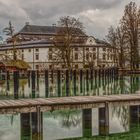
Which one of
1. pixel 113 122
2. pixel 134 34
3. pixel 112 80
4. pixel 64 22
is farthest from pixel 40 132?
pixel 64 22

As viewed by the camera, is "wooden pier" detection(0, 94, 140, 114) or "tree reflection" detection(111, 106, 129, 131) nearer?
"wooden pier" detection(0, 94, 140, 114)

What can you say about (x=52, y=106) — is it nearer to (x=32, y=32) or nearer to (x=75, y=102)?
(x=75, y=102)

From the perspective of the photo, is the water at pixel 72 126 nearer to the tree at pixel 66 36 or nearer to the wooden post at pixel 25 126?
the wooden post at pixel 25 126

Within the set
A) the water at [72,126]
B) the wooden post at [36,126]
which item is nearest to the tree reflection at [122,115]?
the water at [72,126]

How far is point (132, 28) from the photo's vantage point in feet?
222

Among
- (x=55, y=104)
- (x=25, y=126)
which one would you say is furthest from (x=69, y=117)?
(x=55, y=104)

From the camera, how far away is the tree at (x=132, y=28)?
6594cm

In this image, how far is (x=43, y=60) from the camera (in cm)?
11556

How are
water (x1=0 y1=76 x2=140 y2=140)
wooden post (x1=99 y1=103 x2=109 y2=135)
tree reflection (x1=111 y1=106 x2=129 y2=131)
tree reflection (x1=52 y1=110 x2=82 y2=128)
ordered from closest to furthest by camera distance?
Answer: water (x1=0 y1=76 x2=140 y2=140)
wooden post (x1=99 y1=103 x2=109 y2=135)
tree reflection (x1=111 y1=106 x2=129 y2=131)
tree reflection (x1=52 y1=110 x2=82 y2=128)

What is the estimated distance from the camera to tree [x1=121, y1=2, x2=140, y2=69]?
6594cm

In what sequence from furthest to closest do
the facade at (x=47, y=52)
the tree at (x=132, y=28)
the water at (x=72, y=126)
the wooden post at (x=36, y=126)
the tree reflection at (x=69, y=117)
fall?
the facade at (x=47, y=52) → the tree at (x=132, y=28) → the tree reflection at (x=69, y=117) → the water at (x=72, y=126) → the wooden post at (x=36, y=126)

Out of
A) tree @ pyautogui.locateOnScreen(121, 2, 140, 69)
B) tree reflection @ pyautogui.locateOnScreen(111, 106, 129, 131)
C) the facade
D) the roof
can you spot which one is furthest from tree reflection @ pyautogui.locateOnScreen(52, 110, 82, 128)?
the roof

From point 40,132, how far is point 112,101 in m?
3.56

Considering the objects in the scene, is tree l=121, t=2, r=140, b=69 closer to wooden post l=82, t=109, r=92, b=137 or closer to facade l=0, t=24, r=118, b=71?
facade l=0, t=24, r=118, b=71
